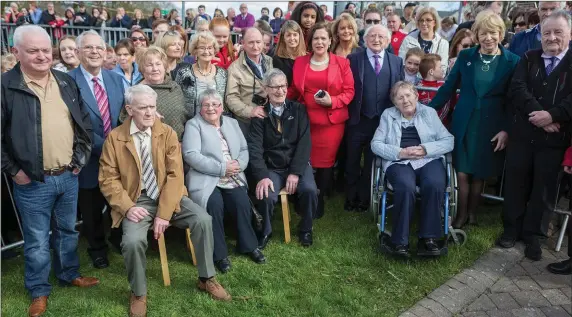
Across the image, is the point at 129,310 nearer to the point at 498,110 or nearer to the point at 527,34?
the point at 498,110

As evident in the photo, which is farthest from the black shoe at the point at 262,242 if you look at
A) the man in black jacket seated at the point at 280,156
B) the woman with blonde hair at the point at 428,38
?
the woman with blonde hair at the point at 428,38

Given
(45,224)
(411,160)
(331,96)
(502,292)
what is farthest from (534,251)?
(45,224)

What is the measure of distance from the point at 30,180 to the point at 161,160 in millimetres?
934

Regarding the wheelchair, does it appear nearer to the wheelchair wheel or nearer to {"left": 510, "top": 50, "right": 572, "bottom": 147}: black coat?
the wheelchair wheel

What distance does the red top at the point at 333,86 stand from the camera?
5008 millimetres

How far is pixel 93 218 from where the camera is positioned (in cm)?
432

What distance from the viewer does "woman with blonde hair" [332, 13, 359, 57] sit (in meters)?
5.36

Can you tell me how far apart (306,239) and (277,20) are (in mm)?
10034

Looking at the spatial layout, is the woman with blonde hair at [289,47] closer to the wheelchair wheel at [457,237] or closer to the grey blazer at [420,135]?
the grey blazer at [420,135]

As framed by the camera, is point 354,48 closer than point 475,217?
No

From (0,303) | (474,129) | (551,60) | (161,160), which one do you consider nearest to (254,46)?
(161,160)

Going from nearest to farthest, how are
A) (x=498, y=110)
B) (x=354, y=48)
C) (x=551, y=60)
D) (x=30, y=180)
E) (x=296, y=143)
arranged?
1. (x=30, y=180)
2. (x=551, y=60)
3. (x=498, y=110)
4. (x=296, y=143)
5. (x=354, y=48)

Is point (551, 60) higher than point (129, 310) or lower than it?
higher

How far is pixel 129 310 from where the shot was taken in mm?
3658
